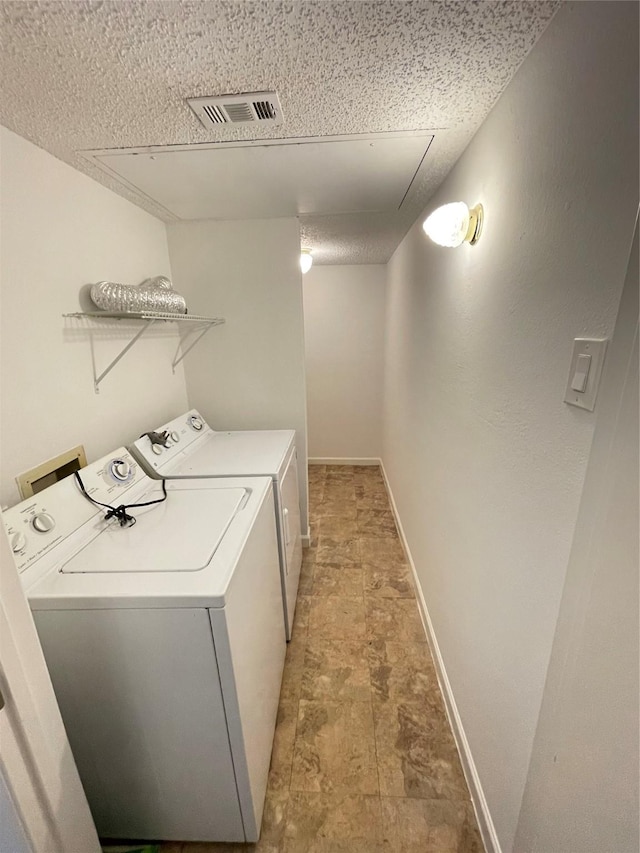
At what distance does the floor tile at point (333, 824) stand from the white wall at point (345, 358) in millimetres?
3163

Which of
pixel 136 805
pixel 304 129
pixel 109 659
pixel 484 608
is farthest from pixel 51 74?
pixel 136 805

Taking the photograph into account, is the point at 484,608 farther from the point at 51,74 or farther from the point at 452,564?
the point at 51,74

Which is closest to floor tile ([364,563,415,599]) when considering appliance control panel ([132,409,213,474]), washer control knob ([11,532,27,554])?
appliance control panel ([132,409,213,474])

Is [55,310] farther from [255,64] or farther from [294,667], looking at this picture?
[294,667]

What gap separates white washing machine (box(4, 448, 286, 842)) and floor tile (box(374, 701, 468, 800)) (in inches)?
18.3

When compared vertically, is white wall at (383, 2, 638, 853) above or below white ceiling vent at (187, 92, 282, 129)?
below

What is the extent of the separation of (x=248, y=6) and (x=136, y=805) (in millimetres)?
2096

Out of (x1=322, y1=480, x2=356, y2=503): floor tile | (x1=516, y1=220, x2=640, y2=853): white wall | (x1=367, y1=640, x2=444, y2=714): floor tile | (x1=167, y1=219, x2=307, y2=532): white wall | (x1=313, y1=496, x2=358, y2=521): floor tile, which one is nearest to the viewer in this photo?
(x1=516, y1=220, x2=640, y2=853): white wall

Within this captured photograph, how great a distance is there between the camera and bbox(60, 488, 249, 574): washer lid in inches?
39.2

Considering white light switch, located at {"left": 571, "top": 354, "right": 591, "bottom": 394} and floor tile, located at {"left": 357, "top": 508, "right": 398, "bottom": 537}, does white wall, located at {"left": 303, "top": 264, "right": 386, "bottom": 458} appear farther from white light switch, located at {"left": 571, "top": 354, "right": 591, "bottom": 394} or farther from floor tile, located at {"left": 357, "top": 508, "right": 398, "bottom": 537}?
white light switch, located at {"left": 571, "top": 354, "right": 591, "bottom": 394}

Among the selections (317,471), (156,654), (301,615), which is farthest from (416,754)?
(317,471)

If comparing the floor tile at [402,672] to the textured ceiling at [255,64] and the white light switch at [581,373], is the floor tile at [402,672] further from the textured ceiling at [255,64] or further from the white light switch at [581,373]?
the textured ceiling at [255,64]

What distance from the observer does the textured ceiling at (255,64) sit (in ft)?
2.39

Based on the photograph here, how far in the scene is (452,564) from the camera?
4.89 ft
